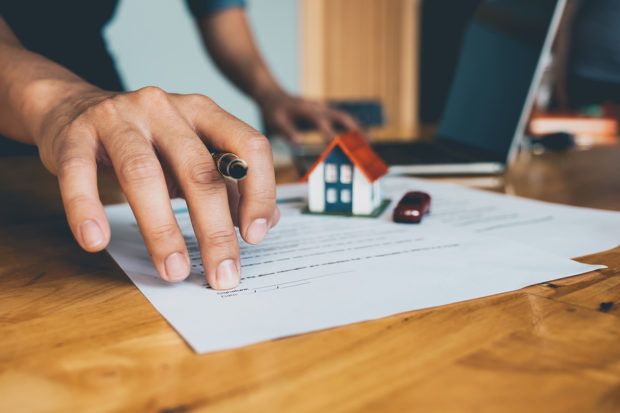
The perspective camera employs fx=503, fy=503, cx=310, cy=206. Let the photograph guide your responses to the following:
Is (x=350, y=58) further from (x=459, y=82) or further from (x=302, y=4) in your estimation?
(x=459, y=82)

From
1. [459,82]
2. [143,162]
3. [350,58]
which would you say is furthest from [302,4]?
[143,162]

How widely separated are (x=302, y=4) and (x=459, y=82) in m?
2.49

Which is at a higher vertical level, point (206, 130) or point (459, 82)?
point (206, 130)

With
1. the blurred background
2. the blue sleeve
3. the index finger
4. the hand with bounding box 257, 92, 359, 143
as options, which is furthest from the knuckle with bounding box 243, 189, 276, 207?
the blurred background

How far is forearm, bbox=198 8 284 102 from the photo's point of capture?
55.3 inches

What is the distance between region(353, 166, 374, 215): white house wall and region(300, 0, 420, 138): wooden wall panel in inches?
114

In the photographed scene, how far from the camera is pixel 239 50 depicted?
1430 millimetres

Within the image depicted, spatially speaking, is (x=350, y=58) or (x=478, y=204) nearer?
(x=478, y=204)

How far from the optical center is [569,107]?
1.87 m

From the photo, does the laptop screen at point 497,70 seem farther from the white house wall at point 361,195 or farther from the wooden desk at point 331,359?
the wooden desk at point 331,359

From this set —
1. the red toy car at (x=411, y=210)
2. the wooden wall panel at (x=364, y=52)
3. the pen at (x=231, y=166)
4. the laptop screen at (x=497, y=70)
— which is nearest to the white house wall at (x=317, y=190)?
the red toy car at (x=411, y=210)

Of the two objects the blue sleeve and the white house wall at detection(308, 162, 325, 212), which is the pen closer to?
the white house wall at detection(308, 162, 325, 212)

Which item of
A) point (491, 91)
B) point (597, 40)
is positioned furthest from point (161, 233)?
point (597, 40)

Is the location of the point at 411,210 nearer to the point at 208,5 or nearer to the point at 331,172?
the point at 331,172
